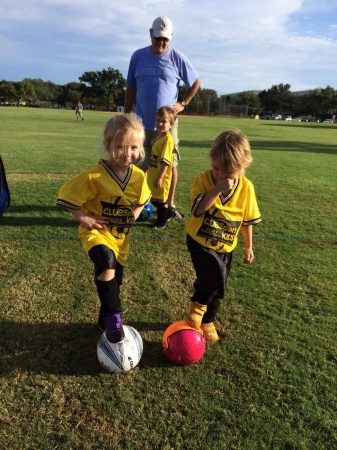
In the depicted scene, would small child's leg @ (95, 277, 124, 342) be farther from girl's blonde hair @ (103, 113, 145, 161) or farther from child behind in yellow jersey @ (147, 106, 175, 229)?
child behind in yellow jersey @ (147, 106, 175, 229)

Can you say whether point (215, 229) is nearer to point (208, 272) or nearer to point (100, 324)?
point (208, 272)

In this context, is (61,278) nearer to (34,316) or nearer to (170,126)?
(34,316)

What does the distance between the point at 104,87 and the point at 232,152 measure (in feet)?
361

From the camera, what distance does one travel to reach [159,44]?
5414 millimetres

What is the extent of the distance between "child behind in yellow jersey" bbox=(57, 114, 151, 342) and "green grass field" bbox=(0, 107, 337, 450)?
25 centimetres

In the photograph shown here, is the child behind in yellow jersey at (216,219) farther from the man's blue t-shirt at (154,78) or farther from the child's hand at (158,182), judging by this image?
the man's blue t-shirt at (154,78)

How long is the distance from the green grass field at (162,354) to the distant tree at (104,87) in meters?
106

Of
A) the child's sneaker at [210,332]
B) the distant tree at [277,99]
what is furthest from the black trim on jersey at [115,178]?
the distant tree at [277,99]

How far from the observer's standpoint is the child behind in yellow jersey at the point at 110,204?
8.98 feet

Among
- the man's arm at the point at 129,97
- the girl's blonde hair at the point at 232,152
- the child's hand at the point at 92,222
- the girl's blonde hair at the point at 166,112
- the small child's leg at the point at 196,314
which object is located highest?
the man's arm at the point at 129,97

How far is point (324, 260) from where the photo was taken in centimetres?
463

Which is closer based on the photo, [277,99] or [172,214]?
[172,214]

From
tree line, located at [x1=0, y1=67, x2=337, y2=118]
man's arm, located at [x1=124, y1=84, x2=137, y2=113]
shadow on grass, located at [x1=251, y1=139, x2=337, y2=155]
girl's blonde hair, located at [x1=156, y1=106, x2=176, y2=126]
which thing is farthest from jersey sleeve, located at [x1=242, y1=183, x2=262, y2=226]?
tree line, located at [x1=0, y1=67, x2=337, y2=118]

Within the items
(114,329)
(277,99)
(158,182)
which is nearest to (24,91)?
(277,99)
